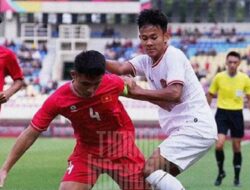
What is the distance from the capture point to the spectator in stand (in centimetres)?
866

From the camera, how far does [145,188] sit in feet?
22.9

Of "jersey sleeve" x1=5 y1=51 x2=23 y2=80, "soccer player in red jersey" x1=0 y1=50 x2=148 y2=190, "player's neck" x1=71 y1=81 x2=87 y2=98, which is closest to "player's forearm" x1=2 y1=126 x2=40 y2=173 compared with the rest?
"soccer player in red jersey" x1=0 y1=50 x2=148 y2=190

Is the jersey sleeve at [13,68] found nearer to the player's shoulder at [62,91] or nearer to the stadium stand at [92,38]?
the player's shoulder at [62,91]

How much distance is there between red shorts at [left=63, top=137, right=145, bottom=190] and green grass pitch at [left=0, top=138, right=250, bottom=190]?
13.4 feet

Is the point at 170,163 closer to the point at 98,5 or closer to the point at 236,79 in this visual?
the point at 236,79

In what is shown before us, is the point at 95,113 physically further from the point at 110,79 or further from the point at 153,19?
the point at 153,19

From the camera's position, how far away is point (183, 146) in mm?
7109

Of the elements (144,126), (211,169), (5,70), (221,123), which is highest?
(5,70)

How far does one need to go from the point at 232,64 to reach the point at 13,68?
15.3ft

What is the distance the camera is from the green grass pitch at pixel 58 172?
11.8 meters

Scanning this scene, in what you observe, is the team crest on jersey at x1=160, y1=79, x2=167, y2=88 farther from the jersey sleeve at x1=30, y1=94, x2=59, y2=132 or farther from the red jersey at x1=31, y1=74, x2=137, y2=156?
the jersey sleeve at x1=30, y1=94, x2=59, y2=132

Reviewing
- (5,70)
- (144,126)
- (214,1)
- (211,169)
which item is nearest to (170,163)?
(5,70)

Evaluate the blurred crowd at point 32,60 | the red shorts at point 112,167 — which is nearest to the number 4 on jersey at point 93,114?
the red shorts at point 112,167

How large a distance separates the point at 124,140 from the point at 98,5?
39.9 meters
